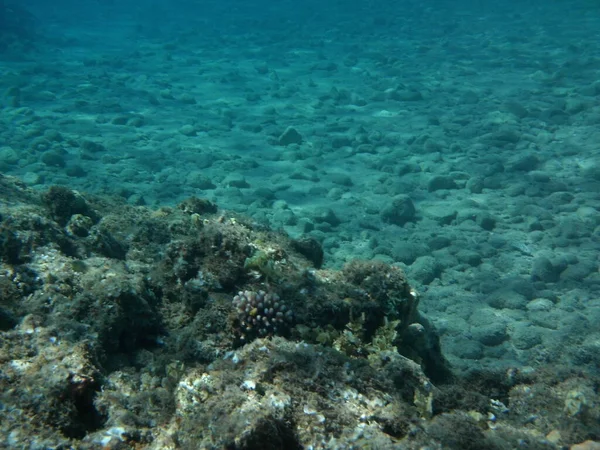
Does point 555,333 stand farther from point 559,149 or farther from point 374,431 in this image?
point 559,149

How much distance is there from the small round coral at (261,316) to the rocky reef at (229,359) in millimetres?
14

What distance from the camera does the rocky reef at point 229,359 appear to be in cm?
287

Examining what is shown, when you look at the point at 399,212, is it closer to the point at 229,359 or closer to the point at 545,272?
the point at 545,272

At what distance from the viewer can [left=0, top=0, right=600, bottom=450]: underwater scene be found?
3.13m

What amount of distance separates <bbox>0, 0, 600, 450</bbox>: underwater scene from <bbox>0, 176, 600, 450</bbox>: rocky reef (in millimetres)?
21

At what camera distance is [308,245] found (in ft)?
20.6

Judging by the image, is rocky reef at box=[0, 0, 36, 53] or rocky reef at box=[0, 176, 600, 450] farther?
rocky reef at box=[0, 0, 36, 53]

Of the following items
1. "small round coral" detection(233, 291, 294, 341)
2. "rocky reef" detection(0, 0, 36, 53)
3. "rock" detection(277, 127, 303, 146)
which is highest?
"small round coral" detection(233, 291, 294, 341)

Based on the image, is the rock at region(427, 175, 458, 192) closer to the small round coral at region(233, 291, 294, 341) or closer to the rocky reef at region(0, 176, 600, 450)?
the rocky reef at region(0, 176, 600, 450)

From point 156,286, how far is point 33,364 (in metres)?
1.71

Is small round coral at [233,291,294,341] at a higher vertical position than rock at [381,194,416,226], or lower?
higher

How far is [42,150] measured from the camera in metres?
15.9

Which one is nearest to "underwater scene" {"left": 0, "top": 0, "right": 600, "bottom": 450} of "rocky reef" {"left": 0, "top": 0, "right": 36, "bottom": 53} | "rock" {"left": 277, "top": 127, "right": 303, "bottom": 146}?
"rock" {"left": 277, "top": 127, "right": 303, "bottom": 146}

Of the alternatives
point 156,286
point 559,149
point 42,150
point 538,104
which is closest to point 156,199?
point 42,150
